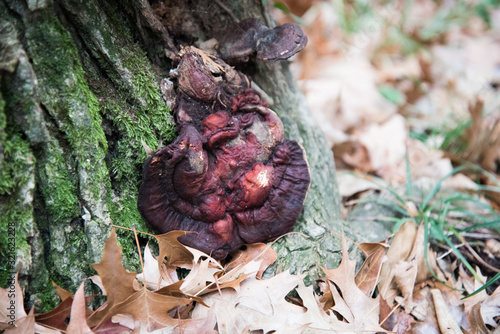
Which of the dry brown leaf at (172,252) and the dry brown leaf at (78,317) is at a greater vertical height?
the dry brown leaf at (78,317)

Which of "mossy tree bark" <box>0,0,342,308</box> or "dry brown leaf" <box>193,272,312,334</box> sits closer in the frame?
"mossy tree bark" <box>0,0,342,308</box>

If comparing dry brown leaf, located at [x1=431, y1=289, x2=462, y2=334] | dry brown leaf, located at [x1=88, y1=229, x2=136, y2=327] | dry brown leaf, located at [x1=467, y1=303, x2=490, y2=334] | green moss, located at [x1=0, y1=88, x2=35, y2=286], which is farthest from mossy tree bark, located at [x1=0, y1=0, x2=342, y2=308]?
dry brown leaf, located at [x1=467, y1=303, x2=490, y2=334]

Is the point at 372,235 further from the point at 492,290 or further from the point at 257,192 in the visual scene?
the point at 257,192

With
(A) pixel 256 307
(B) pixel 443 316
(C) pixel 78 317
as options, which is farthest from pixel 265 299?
(B) pixel 443 316

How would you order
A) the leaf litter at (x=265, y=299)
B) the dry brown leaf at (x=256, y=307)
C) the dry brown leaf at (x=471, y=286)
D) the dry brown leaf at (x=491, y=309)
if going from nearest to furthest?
the leaf litter at (x=265, y=299)
the dry brown leaf at (x=256, y=307)
the dry brown leaf at (x=491, y=309)
the dry brown leaf at (x=471, y=286)

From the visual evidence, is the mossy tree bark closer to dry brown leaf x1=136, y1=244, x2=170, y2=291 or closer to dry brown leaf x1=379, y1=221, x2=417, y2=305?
dry brown leaf x1=136, y1=244, x2=170, y2=291

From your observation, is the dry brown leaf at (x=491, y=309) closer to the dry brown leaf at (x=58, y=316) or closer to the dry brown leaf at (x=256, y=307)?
the dry brown leaf at (x=256, y=307)

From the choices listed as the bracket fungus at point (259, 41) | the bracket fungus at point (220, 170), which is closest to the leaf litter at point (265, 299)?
the bracket fungus at point (220, 170)
